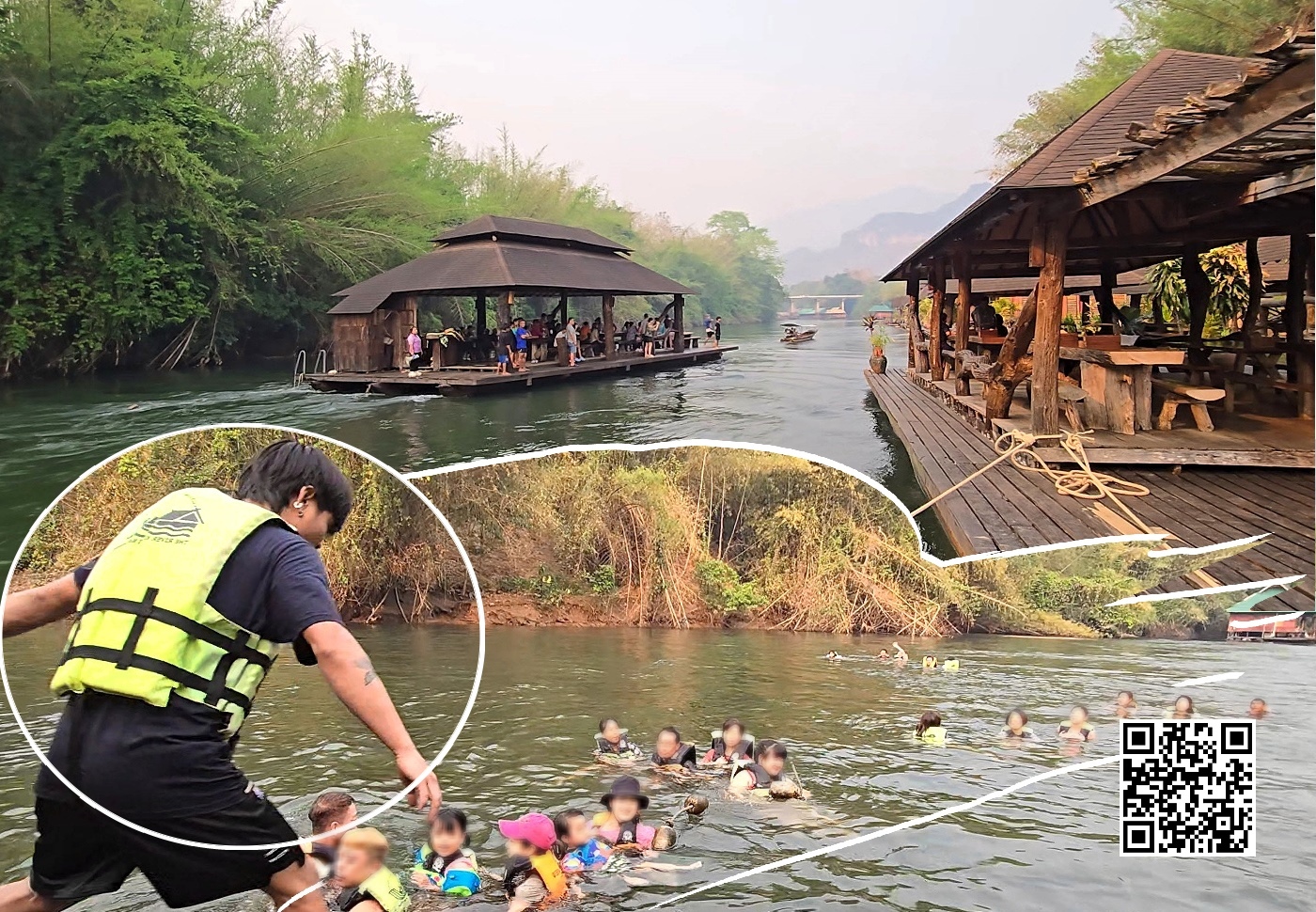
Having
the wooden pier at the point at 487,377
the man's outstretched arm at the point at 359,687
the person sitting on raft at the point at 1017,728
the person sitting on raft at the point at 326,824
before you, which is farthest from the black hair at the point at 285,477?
the wooden pier at the point at 487,377

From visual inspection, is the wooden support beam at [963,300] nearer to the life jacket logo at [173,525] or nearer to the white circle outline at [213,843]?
the white circle outline at [213,843]

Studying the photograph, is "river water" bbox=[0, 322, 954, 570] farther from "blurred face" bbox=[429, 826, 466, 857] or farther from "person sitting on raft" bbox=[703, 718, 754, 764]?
"blurred face" bbox=[429, 826, 466, 857]

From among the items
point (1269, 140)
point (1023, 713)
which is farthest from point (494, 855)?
point (1269, 140)

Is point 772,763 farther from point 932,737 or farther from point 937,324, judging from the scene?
point 937,324

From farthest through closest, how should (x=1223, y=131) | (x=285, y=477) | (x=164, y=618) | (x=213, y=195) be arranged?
(x=213, y=195) < (x=1223, y=131) < (x=285, y=477) < (x=164, y=618)

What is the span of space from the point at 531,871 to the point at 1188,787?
1.42m

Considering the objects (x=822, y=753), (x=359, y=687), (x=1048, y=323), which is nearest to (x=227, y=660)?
(x=359, y=687)

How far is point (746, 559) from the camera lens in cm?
236

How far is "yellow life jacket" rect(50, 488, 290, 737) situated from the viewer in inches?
54.0

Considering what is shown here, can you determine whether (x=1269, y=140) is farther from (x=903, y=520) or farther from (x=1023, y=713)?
(x=1023, y=713)

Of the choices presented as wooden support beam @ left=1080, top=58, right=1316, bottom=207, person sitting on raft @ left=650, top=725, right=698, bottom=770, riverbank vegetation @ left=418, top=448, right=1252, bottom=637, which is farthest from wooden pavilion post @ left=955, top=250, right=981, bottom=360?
person sitting on raft @ left=650, top=725, right=698, bottom=770

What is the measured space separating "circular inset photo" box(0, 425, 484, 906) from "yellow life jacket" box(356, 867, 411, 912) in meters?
0.10

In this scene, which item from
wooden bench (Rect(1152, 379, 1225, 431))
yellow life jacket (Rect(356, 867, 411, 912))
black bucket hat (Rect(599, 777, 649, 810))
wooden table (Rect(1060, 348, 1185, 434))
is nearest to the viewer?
yellow life jacket (Rect(356, 867, 411, 912))

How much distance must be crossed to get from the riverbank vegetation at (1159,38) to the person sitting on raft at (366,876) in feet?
10.4
